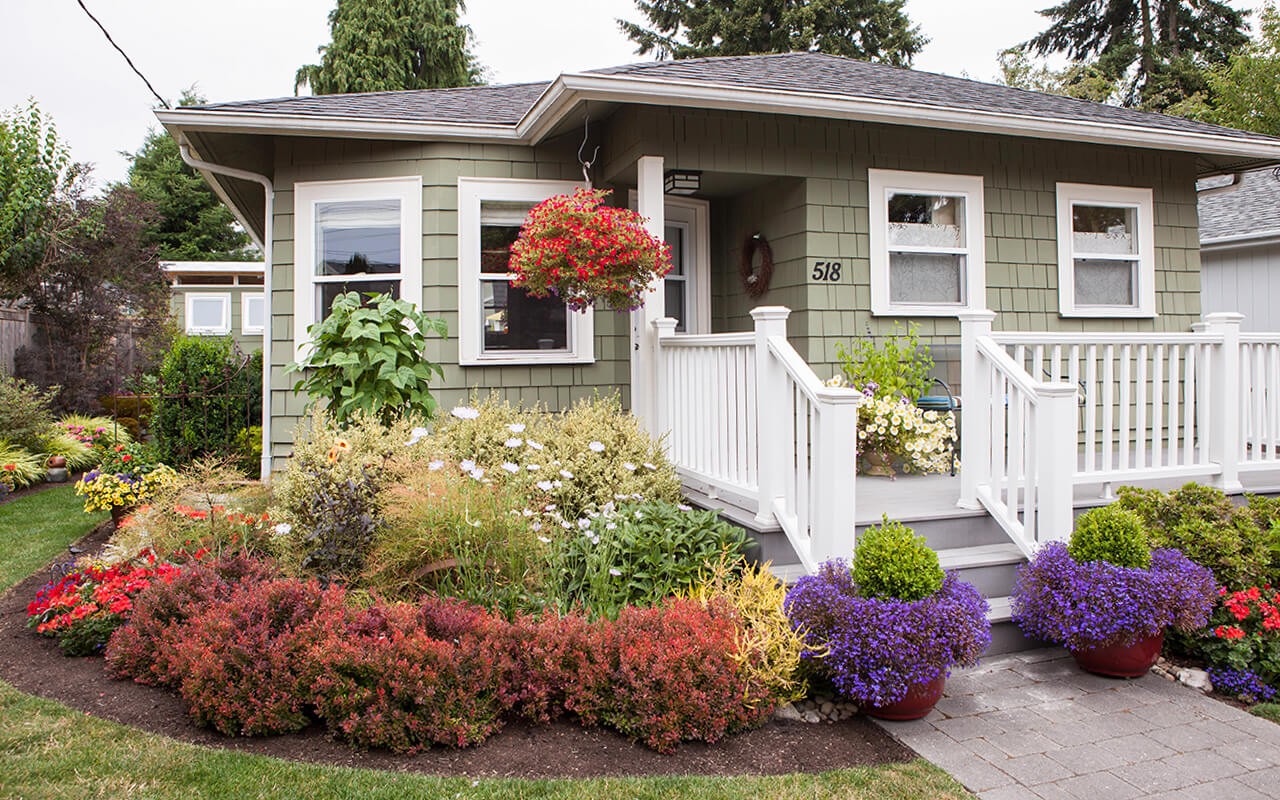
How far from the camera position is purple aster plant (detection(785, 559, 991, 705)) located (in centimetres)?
317

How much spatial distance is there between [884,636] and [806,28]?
19619mm

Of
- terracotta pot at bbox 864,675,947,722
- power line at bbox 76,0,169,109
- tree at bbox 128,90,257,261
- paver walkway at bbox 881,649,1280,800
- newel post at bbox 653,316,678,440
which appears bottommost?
paver walkway at bbox 881,649,1280,800

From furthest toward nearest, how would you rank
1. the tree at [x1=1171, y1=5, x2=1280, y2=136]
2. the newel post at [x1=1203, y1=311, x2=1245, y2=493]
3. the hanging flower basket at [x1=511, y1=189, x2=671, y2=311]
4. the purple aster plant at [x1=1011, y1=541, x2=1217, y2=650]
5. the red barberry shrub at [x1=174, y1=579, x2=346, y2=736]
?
the tree at [x1=1171, y1=5, x2=1280, y2=136] < the newel post at [x1=1203, y1=311, x2=1245, y2=493] < the hanging flower basket at [x1=511, y1=189, x2=671, y2=311] < the purple aster plant at [x1=1011, y1=541, x2=1217, y2=650] < the red barberry shrub at [x1=174, y1=579, x2=346, y2=736]

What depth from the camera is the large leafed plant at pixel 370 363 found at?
542 centimetres

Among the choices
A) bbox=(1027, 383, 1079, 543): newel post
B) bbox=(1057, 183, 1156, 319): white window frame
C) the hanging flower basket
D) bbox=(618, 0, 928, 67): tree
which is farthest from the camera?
bbox=(618, 0, 928, 67): tree

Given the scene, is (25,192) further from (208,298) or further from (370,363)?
(370,363)

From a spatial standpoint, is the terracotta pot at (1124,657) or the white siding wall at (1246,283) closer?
the terracotta pot at (1124,657)

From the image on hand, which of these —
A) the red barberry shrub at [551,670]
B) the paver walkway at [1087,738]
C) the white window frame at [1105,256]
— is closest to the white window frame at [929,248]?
the white window frame at [1105,256]

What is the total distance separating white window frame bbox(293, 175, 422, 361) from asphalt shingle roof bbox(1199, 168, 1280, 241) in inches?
388

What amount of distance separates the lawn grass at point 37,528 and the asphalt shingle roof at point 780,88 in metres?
3.32

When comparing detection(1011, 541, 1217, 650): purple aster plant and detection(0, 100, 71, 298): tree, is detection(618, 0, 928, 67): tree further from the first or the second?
detection(1011, 541, 1217, 650): purple aster plant

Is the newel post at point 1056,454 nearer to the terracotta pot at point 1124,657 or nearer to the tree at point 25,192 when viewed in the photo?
A: the terracotta pot at point 1124,657

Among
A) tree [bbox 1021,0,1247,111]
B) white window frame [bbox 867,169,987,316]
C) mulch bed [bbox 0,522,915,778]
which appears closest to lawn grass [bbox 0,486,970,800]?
mulch bed [bbox 0,522,915,778]

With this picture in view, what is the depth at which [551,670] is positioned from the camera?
3.13 meters
